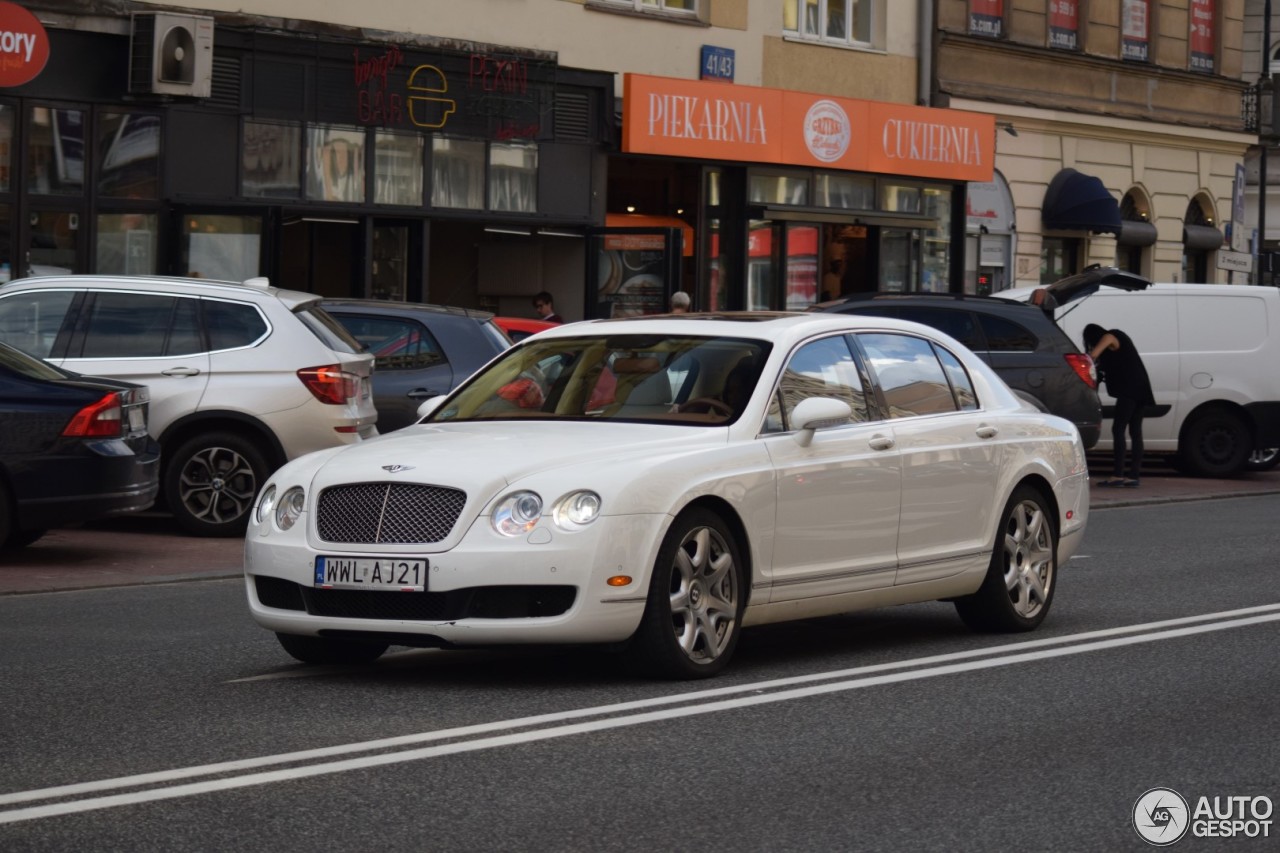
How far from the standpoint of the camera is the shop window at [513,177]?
84.6 feet

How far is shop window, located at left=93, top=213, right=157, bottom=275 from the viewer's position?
880 inches

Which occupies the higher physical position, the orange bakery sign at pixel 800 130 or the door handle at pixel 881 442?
the orange bakery sign at pixel 800 130

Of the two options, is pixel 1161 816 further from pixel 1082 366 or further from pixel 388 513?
pixel 1082 366

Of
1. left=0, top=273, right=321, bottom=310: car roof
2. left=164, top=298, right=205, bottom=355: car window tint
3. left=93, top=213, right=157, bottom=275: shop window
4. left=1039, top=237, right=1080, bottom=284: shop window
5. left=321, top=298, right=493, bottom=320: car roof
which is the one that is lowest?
left=164, top=298, right=205, bottom=355: car window tint

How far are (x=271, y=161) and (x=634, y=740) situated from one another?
56.9 feet

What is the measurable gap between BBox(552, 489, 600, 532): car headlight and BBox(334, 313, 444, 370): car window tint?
28.7ft

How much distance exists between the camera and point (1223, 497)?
20.6 metres

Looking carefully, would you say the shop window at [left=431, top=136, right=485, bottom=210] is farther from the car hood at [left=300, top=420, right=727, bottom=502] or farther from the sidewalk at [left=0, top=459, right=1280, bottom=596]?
the car hood at [left=300, top=420, right=727, bottom=502]

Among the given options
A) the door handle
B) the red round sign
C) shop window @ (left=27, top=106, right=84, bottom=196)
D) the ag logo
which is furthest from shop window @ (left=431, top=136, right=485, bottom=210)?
the ag logo

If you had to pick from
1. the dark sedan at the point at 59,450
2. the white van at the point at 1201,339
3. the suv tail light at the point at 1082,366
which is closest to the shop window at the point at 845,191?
the white van at the point at 1201,339

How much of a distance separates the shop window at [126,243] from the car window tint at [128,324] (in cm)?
751

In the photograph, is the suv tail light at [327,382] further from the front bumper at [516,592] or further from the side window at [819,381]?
the front bumper at [516,592]

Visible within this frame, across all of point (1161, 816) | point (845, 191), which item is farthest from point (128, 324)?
point (845, 191)

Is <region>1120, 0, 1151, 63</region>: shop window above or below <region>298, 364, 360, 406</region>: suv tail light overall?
above
